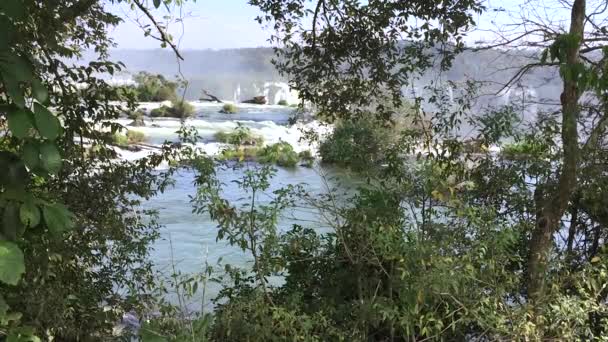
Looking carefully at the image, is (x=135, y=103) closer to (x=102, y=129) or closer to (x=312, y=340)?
(x=102, y=129)

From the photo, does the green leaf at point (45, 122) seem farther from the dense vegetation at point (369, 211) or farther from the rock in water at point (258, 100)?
the rock in water at point (258, 100)

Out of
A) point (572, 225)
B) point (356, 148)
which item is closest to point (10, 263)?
point (356, 148)

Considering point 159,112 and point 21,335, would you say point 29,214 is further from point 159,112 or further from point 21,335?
point 159,112

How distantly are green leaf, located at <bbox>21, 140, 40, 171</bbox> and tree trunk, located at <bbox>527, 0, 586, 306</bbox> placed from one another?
7.37 ft

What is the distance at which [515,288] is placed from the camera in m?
2.60

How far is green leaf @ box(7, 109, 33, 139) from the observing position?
2.89 feet

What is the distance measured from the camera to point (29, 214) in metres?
0.91

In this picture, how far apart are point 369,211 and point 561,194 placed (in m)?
0.98

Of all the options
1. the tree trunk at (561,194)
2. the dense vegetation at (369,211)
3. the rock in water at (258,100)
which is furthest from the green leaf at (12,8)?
the rock in water at (258,100)

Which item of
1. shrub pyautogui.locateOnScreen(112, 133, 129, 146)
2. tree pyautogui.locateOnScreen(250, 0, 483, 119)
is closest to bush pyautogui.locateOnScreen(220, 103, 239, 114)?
shrub pyautogui.locateOnScreen(112, 133, 129, 146)

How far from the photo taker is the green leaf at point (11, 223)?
92cm

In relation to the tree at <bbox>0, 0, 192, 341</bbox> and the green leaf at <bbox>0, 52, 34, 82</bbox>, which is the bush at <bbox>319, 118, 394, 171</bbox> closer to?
the tree at <bbox>0, 0, 192, 341</bbox>

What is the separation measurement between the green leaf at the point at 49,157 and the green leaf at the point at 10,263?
135 mm

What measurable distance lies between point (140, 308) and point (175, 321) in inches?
30.4
